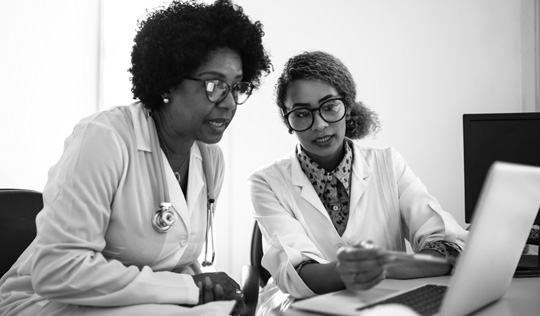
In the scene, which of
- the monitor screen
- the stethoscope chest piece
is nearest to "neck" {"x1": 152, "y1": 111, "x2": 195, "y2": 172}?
the stethoscope chest piece

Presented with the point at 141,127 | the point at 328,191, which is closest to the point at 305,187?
the point at 328,191

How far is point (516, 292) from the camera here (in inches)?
47.6

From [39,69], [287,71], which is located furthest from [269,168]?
[39,69]

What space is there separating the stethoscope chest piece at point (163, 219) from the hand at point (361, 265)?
0.59 m

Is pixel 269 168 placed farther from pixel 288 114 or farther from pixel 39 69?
pixel 39 69

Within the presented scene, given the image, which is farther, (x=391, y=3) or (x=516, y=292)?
(x=391, y=3)

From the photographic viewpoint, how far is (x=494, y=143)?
6.07ft

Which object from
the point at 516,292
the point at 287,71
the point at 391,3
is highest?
the point at 391,3

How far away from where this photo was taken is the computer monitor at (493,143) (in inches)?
71.9

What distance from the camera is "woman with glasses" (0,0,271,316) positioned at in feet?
3.88

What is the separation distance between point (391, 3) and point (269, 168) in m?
1.76

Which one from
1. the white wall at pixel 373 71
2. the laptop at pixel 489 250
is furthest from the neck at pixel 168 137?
the white wall at pixel 373 71

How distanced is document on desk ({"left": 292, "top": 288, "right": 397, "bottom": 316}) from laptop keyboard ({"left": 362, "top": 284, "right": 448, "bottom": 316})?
4 cm

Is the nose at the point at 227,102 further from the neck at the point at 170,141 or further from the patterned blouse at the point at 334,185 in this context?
the patterned blouse at the point at 334,185
